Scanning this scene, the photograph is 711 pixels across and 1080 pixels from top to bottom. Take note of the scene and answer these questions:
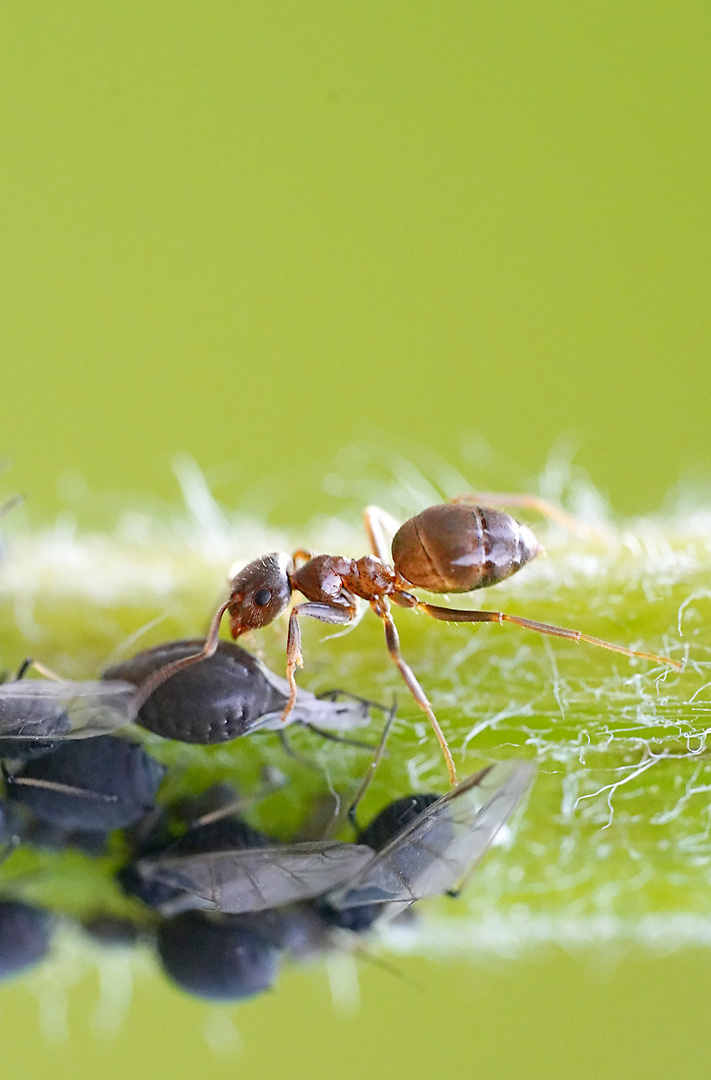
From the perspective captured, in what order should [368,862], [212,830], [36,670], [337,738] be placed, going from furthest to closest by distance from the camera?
[36,670] < [337,738] < [212,830] < [368,862]

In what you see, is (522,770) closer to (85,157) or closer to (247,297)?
(247,297)

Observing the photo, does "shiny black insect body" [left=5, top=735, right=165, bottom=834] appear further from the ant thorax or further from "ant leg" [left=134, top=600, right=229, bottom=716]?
the ant thorax

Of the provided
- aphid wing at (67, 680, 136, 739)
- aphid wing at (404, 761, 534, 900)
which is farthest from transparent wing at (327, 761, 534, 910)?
aphid wing at (67, 680, 136, 739)

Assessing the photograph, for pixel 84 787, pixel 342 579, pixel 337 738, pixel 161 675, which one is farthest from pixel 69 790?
pixel 342 579

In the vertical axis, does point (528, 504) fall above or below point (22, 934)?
above

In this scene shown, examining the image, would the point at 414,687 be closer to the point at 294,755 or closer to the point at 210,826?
the point at 294,755

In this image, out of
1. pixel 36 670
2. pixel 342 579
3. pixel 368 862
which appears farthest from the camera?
pixel 342 579

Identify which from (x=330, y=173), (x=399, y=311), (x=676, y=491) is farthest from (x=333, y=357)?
(x=676, y=491)
